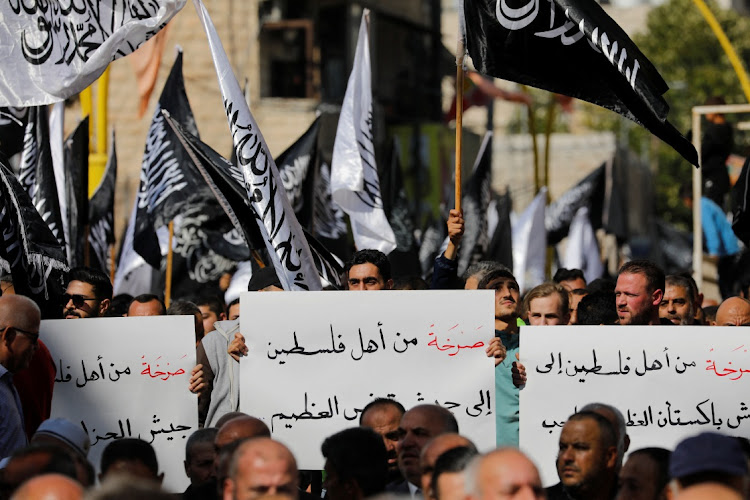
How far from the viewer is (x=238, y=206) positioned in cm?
800

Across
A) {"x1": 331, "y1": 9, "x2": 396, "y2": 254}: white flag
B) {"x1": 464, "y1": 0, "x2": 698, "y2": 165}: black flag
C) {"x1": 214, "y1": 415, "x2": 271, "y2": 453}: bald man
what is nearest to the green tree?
{"x1": 331, "y1": 9, "x2": 396, "y2": 254}: white flag

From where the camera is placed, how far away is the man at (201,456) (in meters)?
5.54

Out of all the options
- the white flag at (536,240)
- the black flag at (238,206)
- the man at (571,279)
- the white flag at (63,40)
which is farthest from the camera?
the white flag at (536,240)

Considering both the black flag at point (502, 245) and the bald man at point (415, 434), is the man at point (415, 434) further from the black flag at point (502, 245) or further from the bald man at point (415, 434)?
the black flag at point (502, 245)

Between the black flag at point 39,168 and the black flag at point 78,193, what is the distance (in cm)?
25

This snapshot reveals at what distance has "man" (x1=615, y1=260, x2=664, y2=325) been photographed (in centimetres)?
656

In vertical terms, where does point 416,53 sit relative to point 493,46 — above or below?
above

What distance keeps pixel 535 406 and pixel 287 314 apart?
118 centimetres

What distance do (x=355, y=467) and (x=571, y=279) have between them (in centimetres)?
463

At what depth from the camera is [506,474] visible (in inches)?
159

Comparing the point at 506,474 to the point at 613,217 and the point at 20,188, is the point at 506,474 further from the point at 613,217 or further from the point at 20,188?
the point at 613,217

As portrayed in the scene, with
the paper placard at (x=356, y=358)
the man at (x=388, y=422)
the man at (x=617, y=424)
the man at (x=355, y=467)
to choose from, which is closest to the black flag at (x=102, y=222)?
the paper placard at (x=356, y=358)

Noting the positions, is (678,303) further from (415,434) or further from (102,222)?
(102,222)

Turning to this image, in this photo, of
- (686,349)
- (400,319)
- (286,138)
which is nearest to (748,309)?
(686,349)
